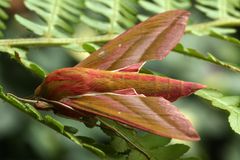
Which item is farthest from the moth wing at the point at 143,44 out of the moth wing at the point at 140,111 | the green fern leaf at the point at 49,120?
the green fern leaf at the point at 49,120

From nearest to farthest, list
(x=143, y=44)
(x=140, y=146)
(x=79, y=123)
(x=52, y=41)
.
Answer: (x=140, y=146) → (x=143, y=44) → (x=52, y=41) → (x=79, y=123)

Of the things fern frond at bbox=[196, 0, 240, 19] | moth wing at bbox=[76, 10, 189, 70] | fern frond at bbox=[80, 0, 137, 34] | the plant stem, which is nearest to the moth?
moth wing at bbox=[76, 10, 189, 70]

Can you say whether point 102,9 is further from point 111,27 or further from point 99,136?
point 99,136

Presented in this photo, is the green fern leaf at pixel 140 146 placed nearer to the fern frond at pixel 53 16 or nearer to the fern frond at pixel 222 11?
the fern frond at pixel 53 16

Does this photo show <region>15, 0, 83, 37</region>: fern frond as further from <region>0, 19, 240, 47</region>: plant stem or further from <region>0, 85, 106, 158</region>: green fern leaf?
<region>0, 85, 106, 158</region>: green fern leaf

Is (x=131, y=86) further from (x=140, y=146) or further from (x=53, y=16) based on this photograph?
(x=53, y=16)

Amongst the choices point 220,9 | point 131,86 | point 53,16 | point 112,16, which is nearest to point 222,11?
point 220,9
